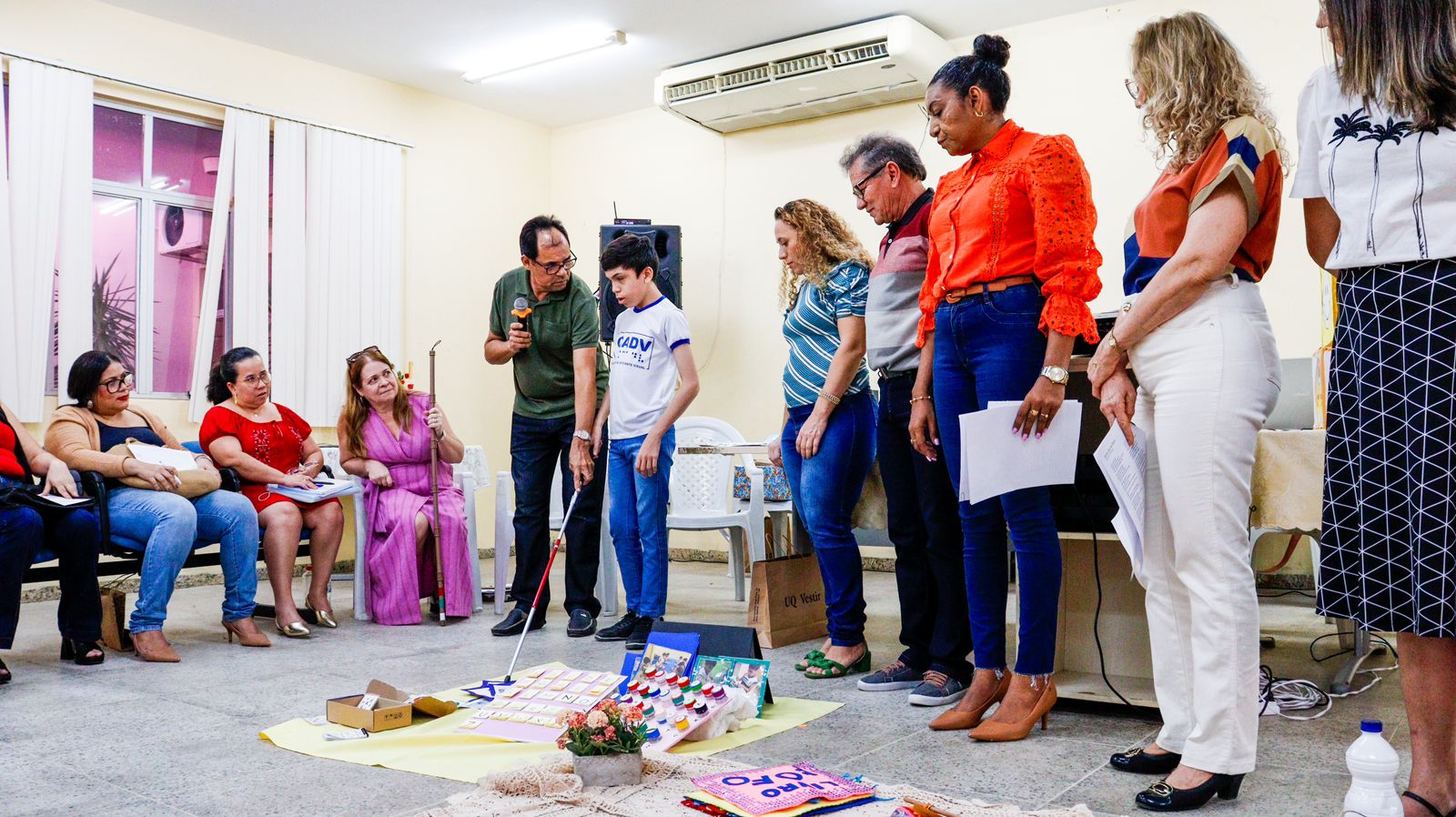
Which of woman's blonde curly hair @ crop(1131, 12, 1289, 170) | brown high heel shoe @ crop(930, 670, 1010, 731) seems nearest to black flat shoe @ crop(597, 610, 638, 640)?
brown high heel shoe @ crop(930, 670, 1010, 731)

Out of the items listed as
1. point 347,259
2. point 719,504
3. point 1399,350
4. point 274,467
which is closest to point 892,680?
point 1399,350

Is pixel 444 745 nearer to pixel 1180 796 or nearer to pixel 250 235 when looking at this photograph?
pixel 1180 796

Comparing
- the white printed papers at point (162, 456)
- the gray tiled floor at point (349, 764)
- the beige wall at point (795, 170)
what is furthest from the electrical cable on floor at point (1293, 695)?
the white printed papers at point (162, 456)

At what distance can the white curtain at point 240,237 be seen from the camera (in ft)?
18.2

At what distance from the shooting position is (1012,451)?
2158 mm

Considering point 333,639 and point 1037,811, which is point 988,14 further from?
point 1037,811

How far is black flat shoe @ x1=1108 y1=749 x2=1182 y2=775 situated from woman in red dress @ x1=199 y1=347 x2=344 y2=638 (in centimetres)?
293

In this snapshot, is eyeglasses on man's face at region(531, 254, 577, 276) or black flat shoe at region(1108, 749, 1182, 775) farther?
eyeglasses on man's face at region(531, 254, 577, 276)

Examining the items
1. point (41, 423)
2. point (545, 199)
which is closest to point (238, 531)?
point (41, 423)

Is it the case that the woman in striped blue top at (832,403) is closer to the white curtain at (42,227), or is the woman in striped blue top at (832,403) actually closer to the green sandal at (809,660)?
the green sandal at (809,660)

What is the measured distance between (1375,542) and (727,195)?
556 cm

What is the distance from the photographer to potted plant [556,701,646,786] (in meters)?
1.93

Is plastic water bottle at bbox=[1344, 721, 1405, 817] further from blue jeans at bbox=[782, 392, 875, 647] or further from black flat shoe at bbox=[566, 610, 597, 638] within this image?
black flat shoe at bbox=[566, 610, 597, 638]

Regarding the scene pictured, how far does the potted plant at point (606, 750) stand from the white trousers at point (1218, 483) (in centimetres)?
93
